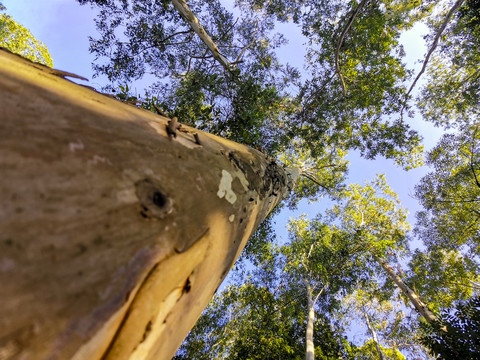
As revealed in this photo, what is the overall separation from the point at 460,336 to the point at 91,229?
17.3 ft

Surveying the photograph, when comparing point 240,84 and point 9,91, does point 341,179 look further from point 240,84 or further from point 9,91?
point 9,91

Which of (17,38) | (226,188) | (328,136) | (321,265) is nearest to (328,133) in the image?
(328,136)

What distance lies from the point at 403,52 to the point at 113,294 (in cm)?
1182

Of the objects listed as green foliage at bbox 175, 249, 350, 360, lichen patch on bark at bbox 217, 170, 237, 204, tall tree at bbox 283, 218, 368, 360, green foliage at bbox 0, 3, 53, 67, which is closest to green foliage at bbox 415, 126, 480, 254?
tall tree at bbox 283, 218, 368, 360

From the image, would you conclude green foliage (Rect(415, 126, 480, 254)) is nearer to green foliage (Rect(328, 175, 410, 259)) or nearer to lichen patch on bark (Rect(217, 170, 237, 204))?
green foliage (Rect(328, 175, 410, 259))

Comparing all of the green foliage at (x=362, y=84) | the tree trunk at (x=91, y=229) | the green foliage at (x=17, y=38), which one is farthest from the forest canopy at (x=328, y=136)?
the green foliage at (x=17, y=38)

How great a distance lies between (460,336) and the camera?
11.7ft

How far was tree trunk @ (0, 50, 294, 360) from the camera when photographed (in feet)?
1.53

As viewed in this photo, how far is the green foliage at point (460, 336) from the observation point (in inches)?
135

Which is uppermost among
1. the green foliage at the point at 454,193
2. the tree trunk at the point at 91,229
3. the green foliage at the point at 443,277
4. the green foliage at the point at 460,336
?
the green foliage at the point at 454,193

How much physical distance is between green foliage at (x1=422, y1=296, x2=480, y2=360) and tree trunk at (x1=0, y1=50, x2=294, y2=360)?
464cm

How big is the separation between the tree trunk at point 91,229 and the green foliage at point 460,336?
15.2 ft

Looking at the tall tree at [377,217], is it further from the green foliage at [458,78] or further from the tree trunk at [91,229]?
the tree trunk at [91,229]

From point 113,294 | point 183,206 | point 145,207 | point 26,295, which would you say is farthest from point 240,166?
point 26,295
